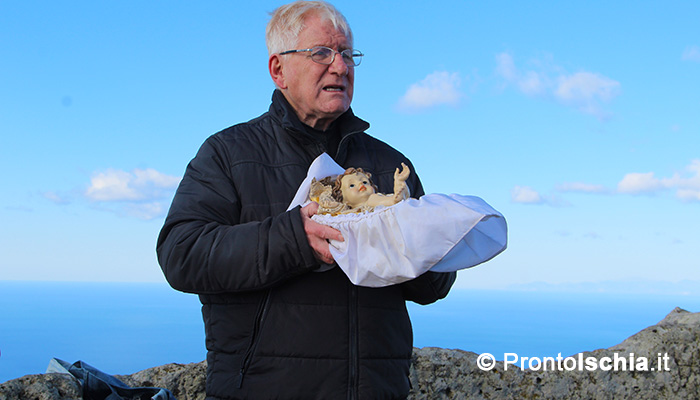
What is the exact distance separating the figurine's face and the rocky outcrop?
1.41 meters

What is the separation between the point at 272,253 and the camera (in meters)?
2.25

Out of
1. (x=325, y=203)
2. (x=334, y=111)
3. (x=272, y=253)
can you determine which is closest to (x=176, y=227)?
(x=272, y=253)

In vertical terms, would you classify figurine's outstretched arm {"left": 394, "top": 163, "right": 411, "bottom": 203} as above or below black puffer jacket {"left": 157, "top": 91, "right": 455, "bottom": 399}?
above

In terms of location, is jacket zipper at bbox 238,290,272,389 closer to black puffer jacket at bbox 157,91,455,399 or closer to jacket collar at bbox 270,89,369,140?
black puffer jacket at bbox 157,91,455,399

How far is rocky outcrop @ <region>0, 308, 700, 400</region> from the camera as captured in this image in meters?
3.33

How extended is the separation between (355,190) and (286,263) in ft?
1.37

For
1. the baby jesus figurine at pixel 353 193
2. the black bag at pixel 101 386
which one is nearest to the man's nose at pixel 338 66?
the baby jesus figurine at pixel 353 193

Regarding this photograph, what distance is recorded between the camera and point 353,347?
2.39m

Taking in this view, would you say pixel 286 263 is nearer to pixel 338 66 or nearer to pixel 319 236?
pixel 319 236
